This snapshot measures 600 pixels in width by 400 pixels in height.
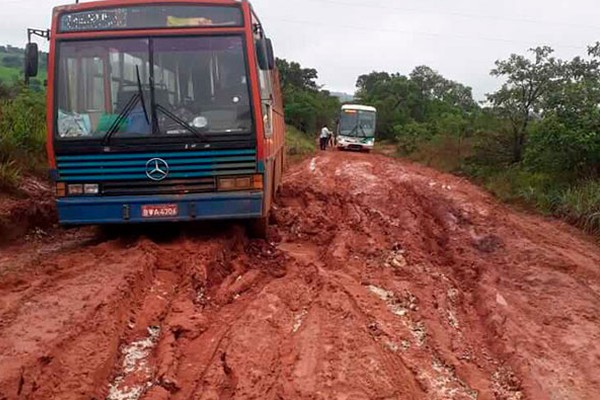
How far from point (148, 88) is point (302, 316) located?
3.42m

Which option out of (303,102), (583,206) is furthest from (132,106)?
(303,102)

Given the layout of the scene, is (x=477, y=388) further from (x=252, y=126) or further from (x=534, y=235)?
(x=534, y=235)

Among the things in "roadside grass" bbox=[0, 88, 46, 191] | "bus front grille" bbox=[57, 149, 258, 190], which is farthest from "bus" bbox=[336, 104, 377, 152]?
"bus front grille" bbox=[57, 149, 258, 190]

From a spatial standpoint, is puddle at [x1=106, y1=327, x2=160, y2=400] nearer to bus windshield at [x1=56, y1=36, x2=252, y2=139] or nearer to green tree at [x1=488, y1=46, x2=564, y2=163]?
bus windshield at [x1=56, y1=36, x2=252, y2=139]

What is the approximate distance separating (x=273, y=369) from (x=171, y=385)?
0.66 metres

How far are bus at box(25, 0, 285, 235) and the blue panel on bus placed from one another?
1 centimetres

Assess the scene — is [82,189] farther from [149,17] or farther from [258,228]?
[258,228]

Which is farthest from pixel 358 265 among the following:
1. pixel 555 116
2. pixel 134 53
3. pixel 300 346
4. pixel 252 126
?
pixel 555 116

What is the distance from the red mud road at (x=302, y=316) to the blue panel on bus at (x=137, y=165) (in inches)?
30.4

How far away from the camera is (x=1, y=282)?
604cm

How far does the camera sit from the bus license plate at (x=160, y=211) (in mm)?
7254

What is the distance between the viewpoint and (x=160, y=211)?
7254mm

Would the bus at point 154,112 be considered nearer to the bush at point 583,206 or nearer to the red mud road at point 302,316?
the red mud road at point 302,316

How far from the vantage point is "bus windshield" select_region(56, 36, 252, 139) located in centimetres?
733
